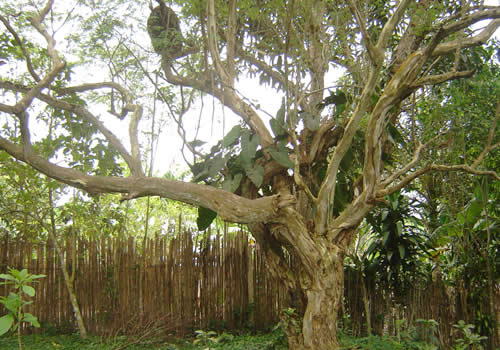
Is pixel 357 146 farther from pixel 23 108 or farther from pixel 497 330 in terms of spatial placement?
pixel 23 108

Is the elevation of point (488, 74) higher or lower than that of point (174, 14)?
lower

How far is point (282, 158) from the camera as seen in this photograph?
4.20m

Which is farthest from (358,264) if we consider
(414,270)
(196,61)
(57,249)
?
(57,249)

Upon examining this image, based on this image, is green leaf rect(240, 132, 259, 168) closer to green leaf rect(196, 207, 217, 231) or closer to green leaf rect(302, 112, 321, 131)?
green leaf rect(302, 112, 321, 131)

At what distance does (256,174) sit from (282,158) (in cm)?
30

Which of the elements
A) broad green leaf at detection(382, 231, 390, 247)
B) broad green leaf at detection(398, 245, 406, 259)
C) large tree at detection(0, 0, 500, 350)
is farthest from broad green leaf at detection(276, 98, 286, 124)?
broad green leaf at detection(398, 245, 406, 259)

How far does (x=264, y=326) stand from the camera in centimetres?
527

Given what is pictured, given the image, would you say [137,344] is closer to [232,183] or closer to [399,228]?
[232,183]

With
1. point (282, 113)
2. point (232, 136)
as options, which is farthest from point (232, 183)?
point (282, 113)

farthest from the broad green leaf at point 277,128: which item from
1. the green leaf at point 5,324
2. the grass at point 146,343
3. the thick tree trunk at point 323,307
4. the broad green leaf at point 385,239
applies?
the green leaf at point 5,324

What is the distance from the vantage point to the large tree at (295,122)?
3719mm

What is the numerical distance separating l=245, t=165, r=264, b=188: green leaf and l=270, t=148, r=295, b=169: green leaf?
190 millimetres

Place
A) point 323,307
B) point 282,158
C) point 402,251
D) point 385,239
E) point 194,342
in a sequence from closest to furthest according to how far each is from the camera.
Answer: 1. point 323,307
2. point 282,158
3. point 194,342
4. point 402,251
5. point 385,239

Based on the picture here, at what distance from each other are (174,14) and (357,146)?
8.81 feet
